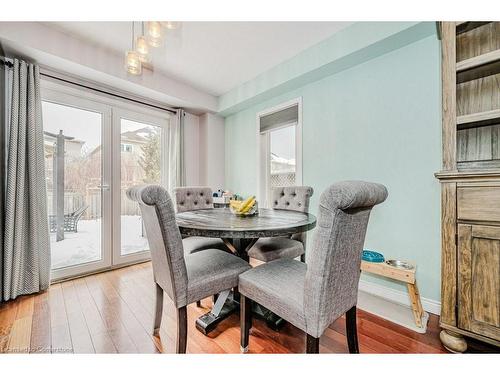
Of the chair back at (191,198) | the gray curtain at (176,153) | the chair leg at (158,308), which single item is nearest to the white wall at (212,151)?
the gray curtain at (176,153)

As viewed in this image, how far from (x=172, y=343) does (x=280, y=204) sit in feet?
5.13

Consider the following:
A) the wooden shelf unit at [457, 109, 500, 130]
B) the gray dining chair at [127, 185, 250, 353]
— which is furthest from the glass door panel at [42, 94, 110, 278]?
the wooden shelf unit at [457, 109, 500, 130]

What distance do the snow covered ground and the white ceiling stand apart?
201 cm

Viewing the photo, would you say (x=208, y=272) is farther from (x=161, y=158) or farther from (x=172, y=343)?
(x=161, y=158)

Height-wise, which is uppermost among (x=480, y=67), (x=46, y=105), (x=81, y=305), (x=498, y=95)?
(x=46, y=105)

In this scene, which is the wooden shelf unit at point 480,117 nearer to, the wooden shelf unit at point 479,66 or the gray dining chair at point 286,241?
the wooden shelf unit at point 479,66

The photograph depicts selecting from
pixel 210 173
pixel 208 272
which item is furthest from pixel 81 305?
pixel 210 173

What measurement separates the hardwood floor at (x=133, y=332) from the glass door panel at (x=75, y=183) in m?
0.58

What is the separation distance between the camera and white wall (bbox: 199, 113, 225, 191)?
3.59 m

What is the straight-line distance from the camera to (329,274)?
2.99 feet

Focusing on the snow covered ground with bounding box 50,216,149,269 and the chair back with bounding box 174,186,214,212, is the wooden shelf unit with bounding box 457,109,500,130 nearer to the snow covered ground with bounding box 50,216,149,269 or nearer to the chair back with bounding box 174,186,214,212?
the chair back with bounding box 174,186,214,212

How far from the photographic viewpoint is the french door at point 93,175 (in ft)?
7.86

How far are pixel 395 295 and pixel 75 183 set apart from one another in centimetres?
351
